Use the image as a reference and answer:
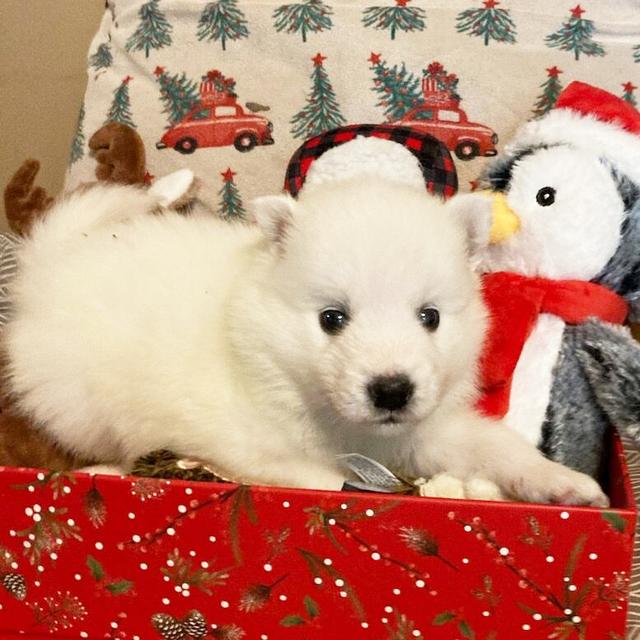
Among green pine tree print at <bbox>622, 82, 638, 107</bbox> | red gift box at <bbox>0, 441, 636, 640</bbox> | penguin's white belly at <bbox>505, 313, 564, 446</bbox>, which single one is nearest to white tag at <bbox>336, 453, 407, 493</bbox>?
red gift box at <bbox>0, 441, 636, 640</bbox>

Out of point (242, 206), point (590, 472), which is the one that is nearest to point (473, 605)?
point (590, 472)

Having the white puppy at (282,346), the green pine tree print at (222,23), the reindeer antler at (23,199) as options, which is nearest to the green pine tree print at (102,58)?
the green pine tree print at (222,23)

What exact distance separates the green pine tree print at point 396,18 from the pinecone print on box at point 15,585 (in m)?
1.34

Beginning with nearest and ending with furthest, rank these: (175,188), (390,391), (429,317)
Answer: (390,391)
(429,317)
(175,188)

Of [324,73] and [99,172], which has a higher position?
[324,73]

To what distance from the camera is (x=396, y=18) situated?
5.53 ft

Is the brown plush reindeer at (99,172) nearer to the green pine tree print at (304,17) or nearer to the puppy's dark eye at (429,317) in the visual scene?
the green pine tree print at (304,17)

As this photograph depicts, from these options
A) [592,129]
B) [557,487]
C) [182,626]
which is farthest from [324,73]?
[182,626]

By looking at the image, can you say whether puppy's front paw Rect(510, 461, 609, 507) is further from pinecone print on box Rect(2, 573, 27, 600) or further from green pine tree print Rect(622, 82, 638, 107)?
green pine tree print Rect(622, 82, 638, 107)

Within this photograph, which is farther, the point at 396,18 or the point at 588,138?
the point at 396,18

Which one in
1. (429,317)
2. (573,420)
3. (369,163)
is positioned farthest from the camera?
(369,163)

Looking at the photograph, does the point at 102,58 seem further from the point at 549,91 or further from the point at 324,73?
the point at 549,91

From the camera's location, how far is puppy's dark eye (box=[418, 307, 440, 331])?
98 centimetres

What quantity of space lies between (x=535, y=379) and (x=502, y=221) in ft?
0.82
